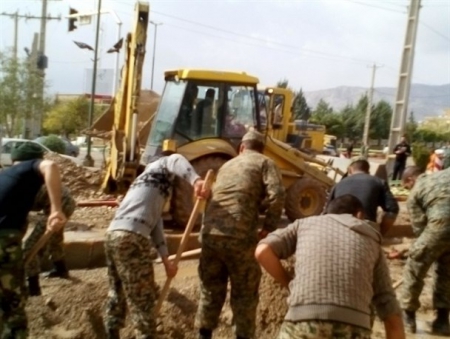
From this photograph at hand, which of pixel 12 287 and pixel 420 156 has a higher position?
pixel 12 287

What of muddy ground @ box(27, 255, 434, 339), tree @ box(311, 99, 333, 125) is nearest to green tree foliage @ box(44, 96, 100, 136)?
tree @ box(311, 99, 333, 125)

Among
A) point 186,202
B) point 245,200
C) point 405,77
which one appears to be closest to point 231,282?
point 245,200

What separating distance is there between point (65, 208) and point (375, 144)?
74.5 metres

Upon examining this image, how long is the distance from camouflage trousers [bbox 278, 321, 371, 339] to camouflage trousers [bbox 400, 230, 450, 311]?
12.4ft

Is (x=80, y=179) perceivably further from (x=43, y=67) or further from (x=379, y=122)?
(x=379, y=122)

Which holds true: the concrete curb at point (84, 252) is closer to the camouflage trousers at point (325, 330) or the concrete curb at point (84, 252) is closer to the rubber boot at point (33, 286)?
the rubber boot at point (33, 286)

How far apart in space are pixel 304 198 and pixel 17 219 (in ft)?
25.7

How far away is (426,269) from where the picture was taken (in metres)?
7.47

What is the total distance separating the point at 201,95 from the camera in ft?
38.8

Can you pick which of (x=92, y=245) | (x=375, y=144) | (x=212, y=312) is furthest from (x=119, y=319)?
(x=375, y=144)

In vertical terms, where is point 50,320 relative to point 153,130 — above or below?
below

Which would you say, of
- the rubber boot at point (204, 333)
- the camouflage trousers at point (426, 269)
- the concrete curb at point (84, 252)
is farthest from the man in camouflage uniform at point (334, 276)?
the concrete curb at point (84, 252)

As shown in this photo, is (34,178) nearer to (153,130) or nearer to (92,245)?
(92,245)

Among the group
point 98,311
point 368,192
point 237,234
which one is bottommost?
point 98,311
